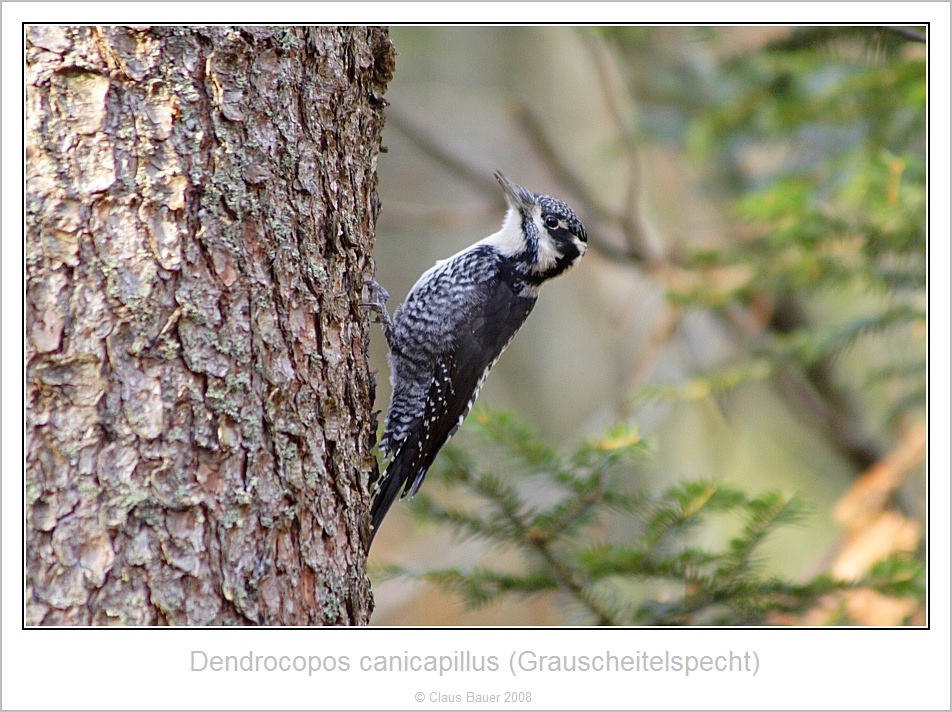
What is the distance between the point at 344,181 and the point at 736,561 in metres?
1.69

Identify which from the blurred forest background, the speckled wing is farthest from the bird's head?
the blurred forest background

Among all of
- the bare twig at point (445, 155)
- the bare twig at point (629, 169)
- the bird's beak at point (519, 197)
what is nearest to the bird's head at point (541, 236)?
the bird's beak at point (519, 197)

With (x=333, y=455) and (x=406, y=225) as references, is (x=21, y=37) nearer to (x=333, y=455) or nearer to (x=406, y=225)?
(x=333, y=455)

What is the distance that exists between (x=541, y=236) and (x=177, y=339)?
75.6 inches

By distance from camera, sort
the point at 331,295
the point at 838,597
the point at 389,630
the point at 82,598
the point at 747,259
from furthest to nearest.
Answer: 1. the point at 747,259
2. the point at 838,597
3. the point at 331,295
4. the point at 389,630
5. the point at 82,598

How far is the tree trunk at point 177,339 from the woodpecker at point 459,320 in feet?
2.70

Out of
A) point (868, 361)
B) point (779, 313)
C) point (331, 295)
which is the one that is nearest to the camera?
point (331, 295)

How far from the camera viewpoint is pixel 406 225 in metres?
5.44

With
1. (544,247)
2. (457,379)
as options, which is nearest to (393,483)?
(457,379)

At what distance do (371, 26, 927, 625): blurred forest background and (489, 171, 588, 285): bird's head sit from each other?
67 cm

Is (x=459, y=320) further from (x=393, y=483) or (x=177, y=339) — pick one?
(x=177, y=339)

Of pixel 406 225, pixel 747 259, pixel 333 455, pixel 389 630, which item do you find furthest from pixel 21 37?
pixel 406 225

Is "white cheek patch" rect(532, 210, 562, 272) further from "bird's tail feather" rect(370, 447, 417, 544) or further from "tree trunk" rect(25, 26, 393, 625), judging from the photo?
"tree trunk" rect(25, 26, 393, 625)

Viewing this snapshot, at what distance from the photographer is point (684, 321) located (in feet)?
18.2
